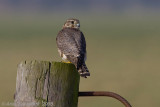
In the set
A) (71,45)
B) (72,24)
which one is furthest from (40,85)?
(72,24)

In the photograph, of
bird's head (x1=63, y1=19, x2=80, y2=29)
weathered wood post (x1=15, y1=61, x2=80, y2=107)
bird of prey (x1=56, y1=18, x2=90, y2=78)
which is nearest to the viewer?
weathered wood post (x1=15, y1=61, x2=80, y2=107)

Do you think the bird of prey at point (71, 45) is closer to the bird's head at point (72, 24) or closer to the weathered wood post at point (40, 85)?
the bird's head at point (72, 24)

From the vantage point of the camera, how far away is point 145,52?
27.8 m

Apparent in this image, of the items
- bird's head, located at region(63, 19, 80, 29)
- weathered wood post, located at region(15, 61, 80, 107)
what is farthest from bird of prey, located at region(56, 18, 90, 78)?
weathered wood post, located at region(15, 61, 80, 107)

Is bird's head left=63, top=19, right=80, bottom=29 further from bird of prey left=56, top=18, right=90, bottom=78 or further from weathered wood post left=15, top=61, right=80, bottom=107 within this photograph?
weathered wood post left=15, top=61, right=80, bottom=107

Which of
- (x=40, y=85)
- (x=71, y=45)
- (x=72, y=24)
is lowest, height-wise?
(x=40, y=85)

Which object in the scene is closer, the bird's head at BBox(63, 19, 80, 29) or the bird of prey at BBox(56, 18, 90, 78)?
the bird of prey at BBox(56, 18, 90, 78)

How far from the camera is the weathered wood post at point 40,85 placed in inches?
177

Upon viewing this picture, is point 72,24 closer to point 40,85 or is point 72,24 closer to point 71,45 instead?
point 71,45

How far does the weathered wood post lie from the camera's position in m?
4.48

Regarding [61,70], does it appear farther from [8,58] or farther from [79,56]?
[8,58]

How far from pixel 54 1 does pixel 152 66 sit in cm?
11603

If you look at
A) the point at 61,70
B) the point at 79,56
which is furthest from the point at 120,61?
the point at 61,70

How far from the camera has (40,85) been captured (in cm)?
449
